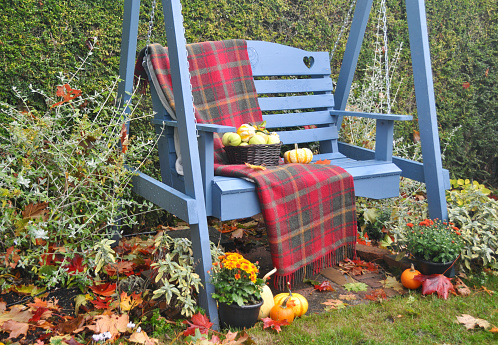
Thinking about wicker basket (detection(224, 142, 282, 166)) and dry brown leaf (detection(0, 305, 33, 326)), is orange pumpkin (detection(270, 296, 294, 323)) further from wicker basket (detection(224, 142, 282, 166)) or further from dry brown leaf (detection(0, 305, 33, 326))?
dry brown leaf (detection(0, 305, 33, 326))

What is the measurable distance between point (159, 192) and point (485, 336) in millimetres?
1701

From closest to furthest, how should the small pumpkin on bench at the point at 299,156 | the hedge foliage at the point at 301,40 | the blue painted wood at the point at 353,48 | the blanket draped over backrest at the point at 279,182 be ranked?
1. the blanket draped over backrest at the point at 279,182
2. the hedge foliage at the point at 301,40
3. the small pumpkin on bench at the point at 299,156
4. the blue painted wood at the point at 353,48

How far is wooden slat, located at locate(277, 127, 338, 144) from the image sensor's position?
11.4 ft

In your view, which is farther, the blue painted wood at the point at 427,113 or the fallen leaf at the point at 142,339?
the blue painted wood at the point at 427,113

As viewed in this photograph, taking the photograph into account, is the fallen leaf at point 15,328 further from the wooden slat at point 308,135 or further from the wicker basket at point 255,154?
the wooden slat at point 308,135

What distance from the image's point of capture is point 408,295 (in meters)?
2.61

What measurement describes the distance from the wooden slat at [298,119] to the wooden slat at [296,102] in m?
0.05

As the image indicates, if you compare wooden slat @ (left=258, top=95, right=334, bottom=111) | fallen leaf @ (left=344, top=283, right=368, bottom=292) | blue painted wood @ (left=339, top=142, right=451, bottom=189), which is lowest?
fallen leaf @ (left=344, top=283, right=368, bottom=292)

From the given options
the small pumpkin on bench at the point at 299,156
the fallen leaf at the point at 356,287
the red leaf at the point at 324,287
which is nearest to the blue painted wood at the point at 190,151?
the red leaf at the point at 324,287

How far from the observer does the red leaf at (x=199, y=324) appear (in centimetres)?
207

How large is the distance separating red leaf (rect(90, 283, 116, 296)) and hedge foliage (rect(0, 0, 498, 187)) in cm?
130

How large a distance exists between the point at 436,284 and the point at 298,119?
153 cm

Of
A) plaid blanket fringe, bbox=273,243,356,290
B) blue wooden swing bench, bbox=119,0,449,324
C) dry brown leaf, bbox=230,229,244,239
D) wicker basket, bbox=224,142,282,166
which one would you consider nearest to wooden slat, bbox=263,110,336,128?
blue wooden swing bench, bbox=119,0,449,324

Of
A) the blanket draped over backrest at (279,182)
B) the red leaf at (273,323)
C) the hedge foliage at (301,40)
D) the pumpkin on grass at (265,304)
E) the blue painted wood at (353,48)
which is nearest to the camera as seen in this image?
the red leaf at (273,323)
